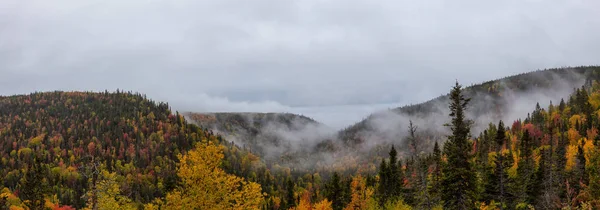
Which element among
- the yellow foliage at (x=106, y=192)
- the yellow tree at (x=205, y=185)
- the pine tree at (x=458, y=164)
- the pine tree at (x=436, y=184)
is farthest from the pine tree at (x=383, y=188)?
the yellow tree at (x=205, y=185)

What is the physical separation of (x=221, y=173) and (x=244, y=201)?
6.61ft

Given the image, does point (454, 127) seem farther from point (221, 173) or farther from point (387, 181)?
point (387, 181)

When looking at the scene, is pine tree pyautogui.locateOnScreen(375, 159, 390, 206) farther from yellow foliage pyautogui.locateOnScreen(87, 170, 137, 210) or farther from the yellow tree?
the yellow tree

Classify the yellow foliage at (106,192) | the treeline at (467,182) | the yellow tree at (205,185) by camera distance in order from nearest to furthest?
the yellow tree at (205,185) < the yellow foliage at (106,192) < the treeline at (467,182)

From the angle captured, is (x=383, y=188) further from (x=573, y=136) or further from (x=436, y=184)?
(x=573, y=136)

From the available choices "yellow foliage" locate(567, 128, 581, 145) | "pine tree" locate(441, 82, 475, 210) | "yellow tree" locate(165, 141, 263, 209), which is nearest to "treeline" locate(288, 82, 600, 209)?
"pine tree" locate(441, 82, 475, 210)

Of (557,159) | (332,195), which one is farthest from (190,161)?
(557,159)

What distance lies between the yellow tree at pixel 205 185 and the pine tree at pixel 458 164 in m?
18.4

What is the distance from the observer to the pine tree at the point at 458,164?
35.3 m

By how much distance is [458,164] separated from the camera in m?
35.7

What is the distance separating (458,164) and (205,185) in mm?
21381

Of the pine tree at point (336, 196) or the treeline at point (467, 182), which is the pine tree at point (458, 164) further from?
the pine tree at point (336, 196)

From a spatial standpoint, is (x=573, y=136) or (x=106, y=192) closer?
(x=106, y=192)

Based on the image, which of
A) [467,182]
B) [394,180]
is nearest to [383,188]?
[394,180]
